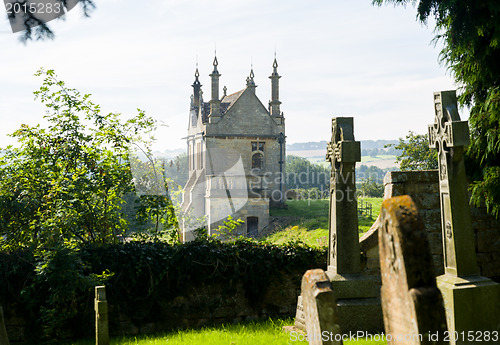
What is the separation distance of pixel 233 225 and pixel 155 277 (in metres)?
1.94

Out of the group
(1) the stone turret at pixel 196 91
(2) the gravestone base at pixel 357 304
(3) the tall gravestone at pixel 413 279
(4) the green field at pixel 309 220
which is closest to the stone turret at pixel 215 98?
(1) the stone turret at pixel 196 91

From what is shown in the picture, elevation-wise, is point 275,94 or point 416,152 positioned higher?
point 275,94

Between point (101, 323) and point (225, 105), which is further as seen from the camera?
point (225, 105)

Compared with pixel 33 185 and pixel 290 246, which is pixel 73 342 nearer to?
pixel 33 185

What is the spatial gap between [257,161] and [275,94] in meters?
6.49

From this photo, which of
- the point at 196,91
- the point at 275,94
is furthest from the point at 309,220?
the point at 196,91

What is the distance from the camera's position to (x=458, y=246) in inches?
245

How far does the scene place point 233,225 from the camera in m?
9.91

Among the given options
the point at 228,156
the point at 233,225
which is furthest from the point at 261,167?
the point at 233,225

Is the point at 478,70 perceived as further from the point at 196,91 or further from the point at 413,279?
the point at 196,91

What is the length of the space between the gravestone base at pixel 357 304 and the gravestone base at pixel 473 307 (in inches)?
56.7

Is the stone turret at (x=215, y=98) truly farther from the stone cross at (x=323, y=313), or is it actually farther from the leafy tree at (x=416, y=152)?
the stone cross at (x=323, y=313)

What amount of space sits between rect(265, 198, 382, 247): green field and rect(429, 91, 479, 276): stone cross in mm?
18736

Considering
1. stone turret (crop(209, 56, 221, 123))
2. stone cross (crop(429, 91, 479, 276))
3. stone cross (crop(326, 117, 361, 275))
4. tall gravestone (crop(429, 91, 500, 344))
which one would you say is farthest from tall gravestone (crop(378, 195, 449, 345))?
stone turret (crop(209, 56, 221, 123))
